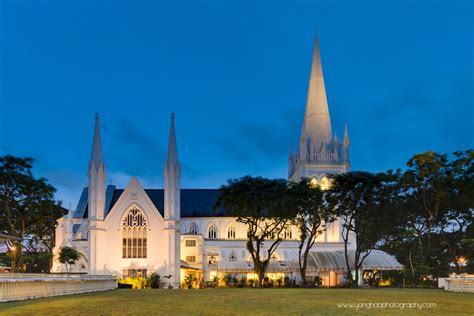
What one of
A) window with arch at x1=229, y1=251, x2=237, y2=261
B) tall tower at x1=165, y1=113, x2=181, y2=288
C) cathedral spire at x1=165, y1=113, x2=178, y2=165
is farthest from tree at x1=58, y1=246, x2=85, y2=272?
window with arch at x1=229, y1=251, x2=237, y2=261

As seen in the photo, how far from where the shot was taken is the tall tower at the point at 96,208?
74.8 meters

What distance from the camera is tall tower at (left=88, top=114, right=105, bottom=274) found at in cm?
7475

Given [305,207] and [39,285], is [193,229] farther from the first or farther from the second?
[39,285]

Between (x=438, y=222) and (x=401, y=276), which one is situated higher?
(x=438, y=222)

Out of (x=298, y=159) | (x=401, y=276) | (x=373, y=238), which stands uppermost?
(x=298, y=159)

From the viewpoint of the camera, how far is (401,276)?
232 feet

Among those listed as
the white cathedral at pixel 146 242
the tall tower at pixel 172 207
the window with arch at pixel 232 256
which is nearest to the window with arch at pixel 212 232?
the window with arch at pixel 232 256

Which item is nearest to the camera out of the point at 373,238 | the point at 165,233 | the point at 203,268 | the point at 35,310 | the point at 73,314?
the point at 73,314

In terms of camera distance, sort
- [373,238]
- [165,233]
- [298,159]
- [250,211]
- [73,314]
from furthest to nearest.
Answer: [298,159], [165,233], [373,238], [250,211], [73,314]

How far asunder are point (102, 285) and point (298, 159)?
2631 inches

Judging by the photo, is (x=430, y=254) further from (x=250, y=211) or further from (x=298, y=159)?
(x=298, y=159)

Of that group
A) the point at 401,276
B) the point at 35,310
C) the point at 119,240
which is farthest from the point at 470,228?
the point at 35,310

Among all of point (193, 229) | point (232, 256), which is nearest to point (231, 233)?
point (232, 256)

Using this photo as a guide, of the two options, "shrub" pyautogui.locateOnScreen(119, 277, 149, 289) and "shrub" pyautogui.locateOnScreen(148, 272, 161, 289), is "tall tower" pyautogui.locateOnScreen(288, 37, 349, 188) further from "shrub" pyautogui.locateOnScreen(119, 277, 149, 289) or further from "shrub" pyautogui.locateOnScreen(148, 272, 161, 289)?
"shrub" pyautogui.locateOnScreen(119, 277, 149, 289)
